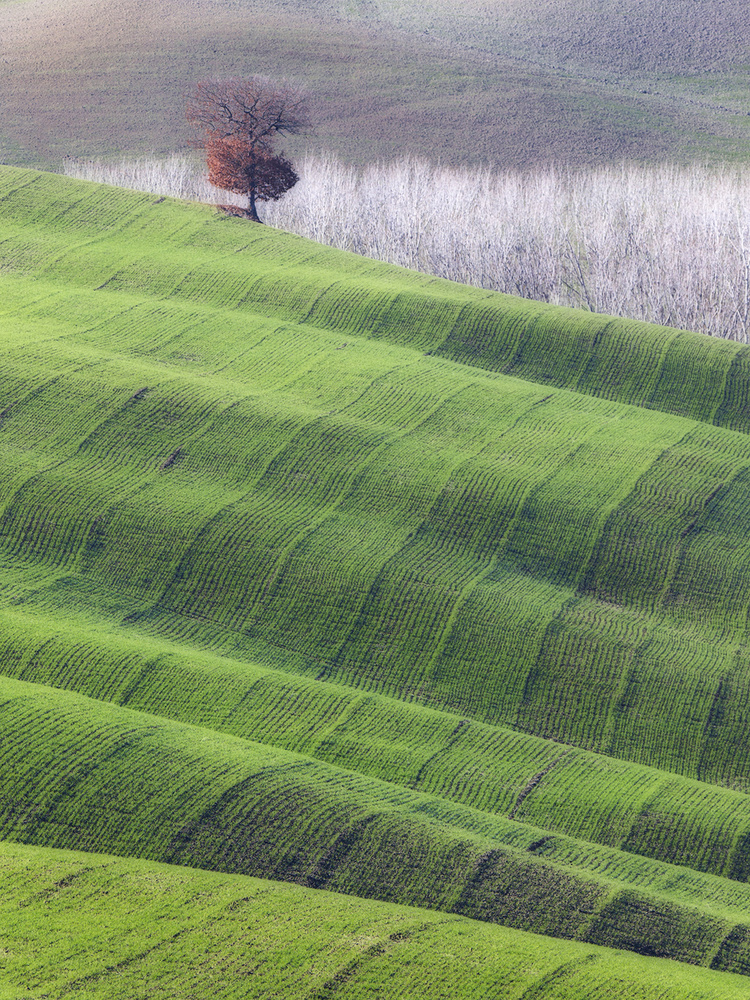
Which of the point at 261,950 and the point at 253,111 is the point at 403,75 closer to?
the point at 253,111

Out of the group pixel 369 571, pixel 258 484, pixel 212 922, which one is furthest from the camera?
pixel 258 484

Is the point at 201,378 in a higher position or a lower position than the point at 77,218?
lower

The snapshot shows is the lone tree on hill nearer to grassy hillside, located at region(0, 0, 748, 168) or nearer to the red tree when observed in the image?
the red tree

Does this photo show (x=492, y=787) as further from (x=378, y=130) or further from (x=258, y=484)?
(x=378, y=130)

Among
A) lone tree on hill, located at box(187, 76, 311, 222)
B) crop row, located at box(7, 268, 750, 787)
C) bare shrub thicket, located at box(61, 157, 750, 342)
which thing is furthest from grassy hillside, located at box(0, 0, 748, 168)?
crop row, located at box(7, 268, 750, 787)

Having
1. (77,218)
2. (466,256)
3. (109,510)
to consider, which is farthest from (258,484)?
(466,256)

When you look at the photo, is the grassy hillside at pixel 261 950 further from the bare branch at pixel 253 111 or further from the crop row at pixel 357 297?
the bare branch at pixel 253 111
